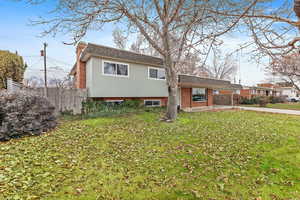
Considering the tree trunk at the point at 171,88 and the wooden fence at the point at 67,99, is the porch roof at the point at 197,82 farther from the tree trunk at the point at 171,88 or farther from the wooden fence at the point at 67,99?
the wooden fence at the point at 67,99

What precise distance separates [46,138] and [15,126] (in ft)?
3.59

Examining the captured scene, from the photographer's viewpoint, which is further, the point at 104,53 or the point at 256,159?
the point at 104,53

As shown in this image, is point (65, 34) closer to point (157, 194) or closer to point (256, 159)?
point (157, 194)

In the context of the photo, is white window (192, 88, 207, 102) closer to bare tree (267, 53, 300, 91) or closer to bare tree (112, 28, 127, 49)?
bare tree (267, 53, 300, 91)

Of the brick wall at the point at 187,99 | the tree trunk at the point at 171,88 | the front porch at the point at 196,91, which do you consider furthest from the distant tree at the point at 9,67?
the brick wall at the point at 187,99

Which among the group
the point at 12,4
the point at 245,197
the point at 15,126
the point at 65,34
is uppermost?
the point at 12,4

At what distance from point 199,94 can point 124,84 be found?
10440 millimetres

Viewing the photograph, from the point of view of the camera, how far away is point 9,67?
859 centimetres

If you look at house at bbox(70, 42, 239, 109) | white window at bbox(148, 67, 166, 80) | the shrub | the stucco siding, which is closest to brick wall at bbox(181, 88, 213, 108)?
house at bbox(70, 42, 239, 109)

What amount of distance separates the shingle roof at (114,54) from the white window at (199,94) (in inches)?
262

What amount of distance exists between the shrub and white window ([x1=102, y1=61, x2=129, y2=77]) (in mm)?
4981

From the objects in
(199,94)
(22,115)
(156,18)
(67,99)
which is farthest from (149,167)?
(199,94)

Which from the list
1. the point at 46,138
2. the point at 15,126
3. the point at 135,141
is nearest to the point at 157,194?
the point at 135,141

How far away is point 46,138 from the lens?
5348mm
